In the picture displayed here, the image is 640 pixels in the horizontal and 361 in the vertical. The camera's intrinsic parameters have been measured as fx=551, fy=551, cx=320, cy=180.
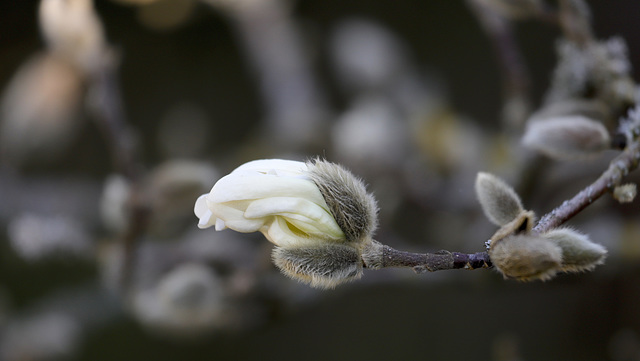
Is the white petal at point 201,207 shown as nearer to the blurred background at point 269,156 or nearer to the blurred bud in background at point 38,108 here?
the blurred background at point 269,156

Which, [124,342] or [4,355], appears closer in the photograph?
[4,355]

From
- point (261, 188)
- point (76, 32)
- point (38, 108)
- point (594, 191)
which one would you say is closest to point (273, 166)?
point (261, 188)

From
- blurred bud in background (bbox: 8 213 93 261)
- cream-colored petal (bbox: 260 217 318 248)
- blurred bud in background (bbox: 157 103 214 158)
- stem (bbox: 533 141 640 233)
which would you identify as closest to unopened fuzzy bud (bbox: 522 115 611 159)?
stem (bbox: 533 141 640 233)

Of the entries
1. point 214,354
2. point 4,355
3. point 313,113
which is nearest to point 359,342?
point 214,354

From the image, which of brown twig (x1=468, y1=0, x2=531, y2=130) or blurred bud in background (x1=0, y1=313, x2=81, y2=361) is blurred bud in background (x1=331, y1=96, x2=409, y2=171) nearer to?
brown twig (x1=468, y1=0, x2=531, y2=130)

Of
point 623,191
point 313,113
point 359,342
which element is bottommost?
point 623,191

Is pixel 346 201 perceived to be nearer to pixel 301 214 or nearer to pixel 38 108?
pixel 301 214

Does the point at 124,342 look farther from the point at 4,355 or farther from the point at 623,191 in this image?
the point at 623,191
